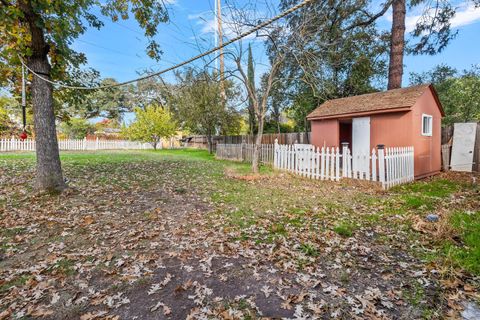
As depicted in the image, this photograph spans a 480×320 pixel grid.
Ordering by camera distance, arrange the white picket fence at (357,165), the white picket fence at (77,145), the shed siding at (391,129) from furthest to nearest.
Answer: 1. the white picket fence at (77,145)
2. the shed siding at (391,129)
3. the white picket fence at (357,165)

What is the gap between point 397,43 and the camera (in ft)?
39.5

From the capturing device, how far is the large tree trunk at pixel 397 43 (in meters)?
11.9

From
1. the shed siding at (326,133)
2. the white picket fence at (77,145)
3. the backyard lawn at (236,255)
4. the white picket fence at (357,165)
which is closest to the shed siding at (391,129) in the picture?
the white picket fence at (357,165)

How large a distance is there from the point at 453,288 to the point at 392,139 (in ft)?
25.6

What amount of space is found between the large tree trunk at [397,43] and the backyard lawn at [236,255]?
783 cm

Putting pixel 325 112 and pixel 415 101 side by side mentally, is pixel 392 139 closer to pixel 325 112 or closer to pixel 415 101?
pixel 415 101

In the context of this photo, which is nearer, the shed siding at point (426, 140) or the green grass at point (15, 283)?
the green grass at point (15, 283)

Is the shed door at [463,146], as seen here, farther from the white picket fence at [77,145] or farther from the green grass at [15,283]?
the white picket fence at [77,145]

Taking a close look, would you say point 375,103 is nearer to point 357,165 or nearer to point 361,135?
point 361,135

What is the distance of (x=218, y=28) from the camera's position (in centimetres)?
893

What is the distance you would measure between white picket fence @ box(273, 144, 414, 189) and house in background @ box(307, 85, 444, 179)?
36.3 inches

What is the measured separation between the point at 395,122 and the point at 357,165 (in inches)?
108

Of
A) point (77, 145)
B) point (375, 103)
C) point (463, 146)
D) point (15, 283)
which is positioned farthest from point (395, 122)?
point (77, 145)

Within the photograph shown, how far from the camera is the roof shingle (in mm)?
8984
